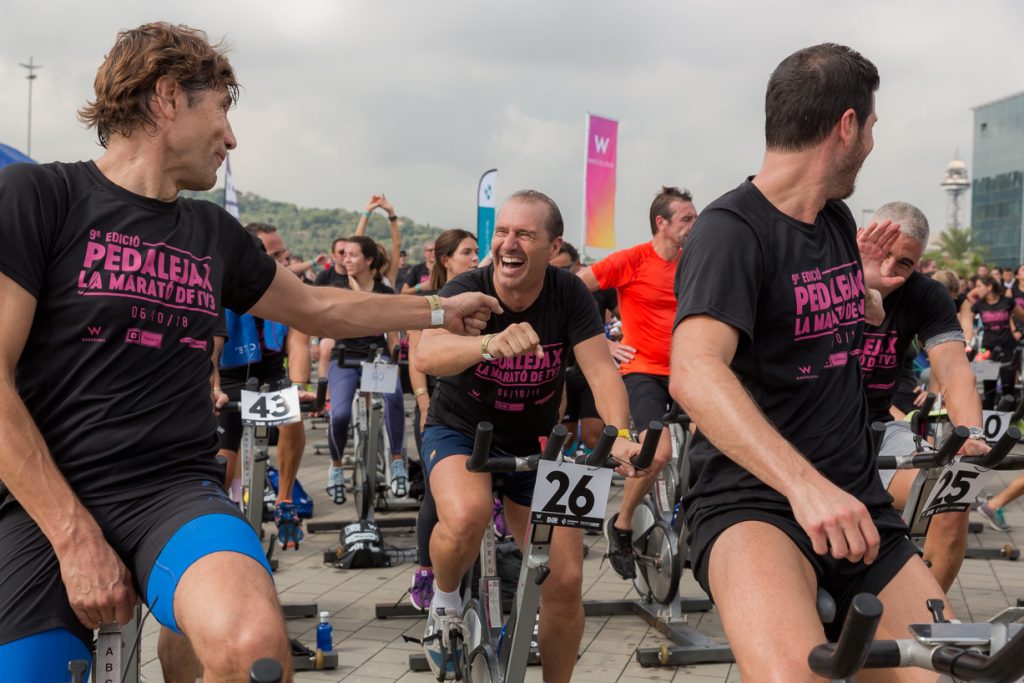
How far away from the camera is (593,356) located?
4.70 m

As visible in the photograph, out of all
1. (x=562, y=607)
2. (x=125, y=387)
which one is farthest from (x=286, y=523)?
(x=125, y=387)

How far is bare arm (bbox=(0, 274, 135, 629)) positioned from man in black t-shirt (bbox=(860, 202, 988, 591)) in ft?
11.0

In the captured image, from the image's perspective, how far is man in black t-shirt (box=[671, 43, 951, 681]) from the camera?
2396 millimetres

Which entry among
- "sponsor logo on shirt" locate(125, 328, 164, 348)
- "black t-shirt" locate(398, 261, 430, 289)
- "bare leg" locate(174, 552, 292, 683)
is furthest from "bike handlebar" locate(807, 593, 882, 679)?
"black t-shirt" locate(398, 261, 430, 289)

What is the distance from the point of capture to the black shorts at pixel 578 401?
8.84 meters

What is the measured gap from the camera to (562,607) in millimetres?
4387

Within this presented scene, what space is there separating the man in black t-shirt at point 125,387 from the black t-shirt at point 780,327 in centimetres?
113

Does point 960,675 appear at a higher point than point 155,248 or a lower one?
lower

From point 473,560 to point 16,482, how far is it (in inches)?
93.4

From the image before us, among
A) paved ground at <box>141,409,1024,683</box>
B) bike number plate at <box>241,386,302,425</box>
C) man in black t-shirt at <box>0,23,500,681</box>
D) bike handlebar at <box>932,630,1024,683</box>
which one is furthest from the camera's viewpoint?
bike number plate at <box>241,386,302,425</box>

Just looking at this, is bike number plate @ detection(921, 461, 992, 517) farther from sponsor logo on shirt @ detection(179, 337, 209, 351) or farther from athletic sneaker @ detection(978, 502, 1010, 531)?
athletic sneaker @ detection(978, 502, 1010, 531)

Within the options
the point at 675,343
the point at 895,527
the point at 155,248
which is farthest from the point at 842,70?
the point at 155,248

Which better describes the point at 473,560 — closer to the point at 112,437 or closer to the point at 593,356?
the point at 593,356

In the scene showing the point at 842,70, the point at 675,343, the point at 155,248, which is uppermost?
the point at 842,70
